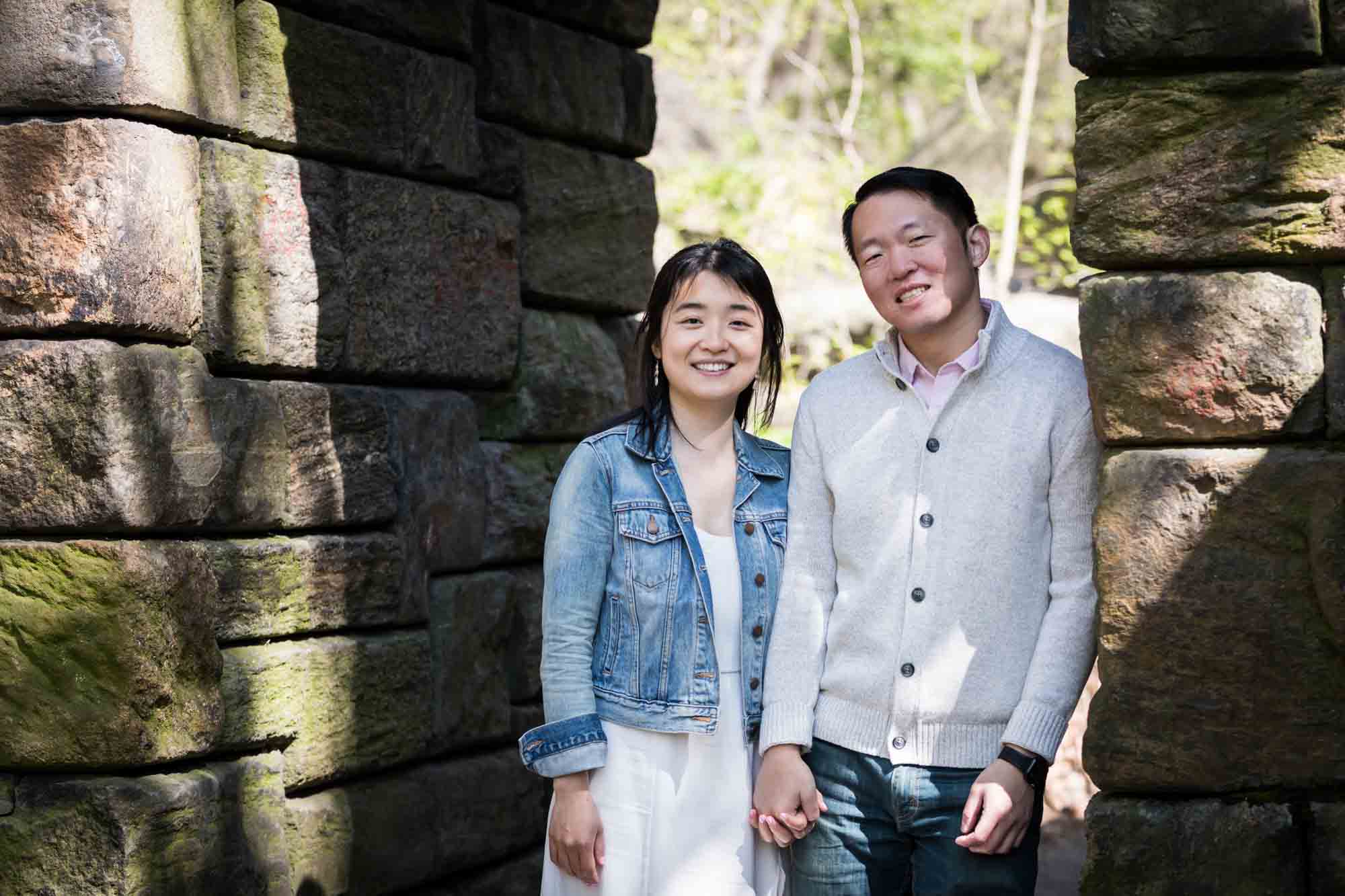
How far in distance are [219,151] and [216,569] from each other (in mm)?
935

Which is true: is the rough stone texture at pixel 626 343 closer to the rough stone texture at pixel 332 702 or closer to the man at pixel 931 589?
the rough stone texture at pixel 332 702

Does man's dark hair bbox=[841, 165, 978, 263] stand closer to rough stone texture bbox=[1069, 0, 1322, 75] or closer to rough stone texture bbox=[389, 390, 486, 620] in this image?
rough stone texture bbox=[1069, 0, 1322, 75]

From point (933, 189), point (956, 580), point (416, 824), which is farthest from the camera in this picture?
point (416, 824)

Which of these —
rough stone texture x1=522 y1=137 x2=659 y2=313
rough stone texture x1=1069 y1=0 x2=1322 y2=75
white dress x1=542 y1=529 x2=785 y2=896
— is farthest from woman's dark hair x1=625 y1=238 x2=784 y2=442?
rough stone texture x1=522 y1=137 x2=659 y2=313

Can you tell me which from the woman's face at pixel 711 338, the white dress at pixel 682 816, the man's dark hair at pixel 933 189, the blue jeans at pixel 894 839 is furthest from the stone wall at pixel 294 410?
the man's dark hair at pixel 933 189

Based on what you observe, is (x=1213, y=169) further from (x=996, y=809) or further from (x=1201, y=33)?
(x=996, y=809)

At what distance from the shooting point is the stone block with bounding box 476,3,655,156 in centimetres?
434

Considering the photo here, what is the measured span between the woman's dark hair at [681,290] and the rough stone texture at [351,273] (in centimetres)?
88

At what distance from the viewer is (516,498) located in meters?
4.34

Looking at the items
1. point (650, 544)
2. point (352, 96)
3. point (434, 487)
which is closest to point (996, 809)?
point (650, 544)

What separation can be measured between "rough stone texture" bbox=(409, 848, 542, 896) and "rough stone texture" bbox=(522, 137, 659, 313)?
1.71m

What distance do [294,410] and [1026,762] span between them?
1.90 metres

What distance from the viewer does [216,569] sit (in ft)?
10.6

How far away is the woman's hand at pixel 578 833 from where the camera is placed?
2.72 metres
